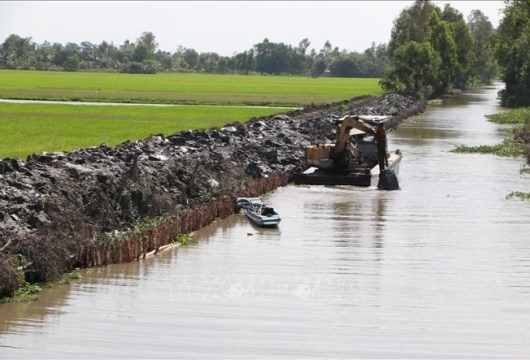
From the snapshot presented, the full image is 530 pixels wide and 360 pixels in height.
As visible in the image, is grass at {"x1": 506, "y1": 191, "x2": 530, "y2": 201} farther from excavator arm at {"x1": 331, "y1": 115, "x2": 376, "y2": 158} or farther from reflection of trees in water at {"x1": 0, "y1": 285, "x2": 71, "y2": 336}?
reflection of trees in water at {"x1": 0, "y1": 285, "x2": 71, "y2": 336}

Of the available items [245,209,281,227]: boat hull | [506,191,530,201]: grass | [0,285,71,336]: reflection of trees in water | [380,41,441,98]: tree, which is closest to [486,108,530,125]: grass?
[380,41,441,98]: tree

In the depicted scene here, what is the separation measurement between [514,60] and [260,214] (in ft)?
268

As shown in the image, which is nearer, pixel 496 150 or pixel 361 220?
pixel 361 220

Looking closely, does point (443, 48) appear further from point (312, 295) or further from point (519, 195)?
point (312, 295)

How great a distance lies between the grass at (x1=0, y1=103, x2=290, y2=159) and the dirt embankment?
263 inches

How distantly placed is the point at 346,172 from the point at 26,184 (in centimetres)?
1544

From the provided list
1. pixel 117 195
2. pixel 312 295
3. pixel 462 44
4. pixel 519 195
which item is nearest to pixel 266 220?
pixel 117 195

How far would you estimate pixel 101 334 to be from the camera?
15945 mm

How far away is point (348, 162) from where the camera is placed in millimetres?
36344

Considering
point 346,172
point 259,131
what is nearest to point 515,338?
point 346,172

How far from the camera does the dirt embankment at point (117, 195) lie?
63.6 feet

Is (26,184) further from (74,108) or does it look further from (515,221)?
(74,108)

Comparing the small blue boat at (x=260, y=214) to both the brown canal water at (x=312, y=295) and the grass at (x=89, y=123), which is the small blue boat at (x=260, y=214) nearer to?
the brown canal water at (x=312, y=295)

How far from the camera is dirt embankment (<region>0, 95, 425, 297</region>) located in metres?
19.4
